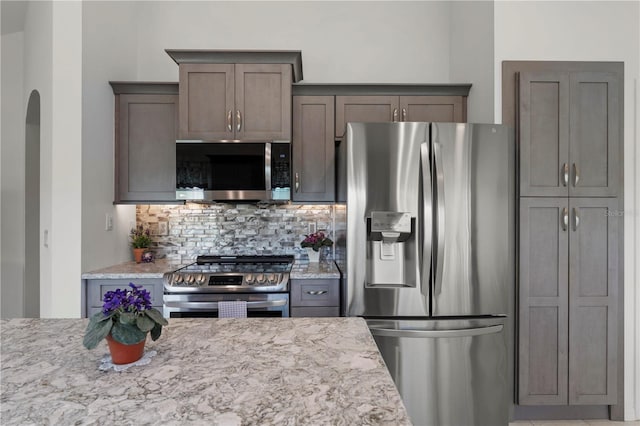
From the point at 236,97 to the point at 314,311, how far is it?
5.46 ft

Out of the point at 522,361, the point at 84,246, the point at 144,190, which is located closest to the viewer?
the point at 522,361

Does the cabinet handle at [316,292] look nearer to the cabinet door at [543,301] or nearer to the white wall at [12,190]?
the cabinet door at [543,301]

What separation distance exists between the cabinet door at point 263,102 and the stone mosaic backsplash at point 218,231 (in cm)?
68

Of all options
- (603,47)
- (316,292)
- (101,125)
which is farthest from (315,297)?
(603,47)

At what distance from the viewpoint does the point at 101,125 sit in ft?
8.96

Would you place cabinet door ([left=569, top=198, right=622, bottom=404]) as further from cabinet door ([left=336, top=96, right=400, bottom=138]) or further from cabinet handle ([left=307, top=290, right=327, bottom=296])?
cabinet handle ([left=307, top=290, right=327, bottom=296])

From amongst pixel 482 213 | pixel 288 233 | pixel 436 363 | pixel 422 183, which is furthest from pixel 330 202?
pixel 436 363

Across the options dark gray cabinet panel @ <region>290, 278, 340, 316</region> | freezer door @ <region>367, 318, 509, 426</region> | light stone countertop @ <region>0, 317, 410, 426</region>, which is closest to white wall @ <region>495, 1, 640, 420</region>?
freezer door @ <region>367, 318, 509, 426</region>

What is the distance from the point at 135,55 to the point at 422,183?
2741mm

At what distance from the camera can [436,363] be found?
2.15m

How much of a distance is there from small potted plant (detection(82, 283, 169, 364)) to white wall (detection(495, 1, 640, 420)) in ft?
7.72

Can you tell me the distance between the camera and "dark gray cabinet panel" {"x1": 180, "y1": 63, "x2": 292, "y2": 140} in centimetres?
279

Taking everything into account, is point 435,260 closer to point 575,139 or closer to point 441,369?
point 441,369

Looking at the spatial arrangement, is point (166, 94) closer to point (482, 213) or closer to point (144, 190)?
point (144, 190)
